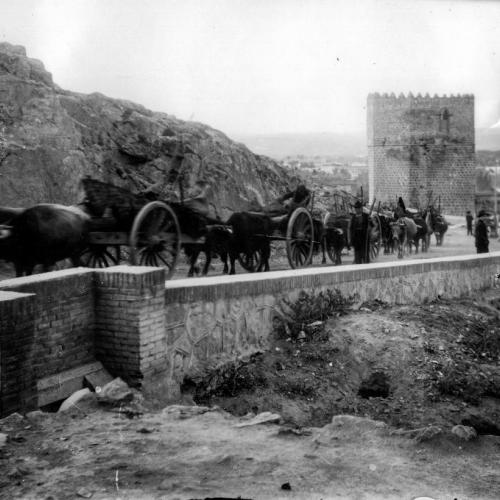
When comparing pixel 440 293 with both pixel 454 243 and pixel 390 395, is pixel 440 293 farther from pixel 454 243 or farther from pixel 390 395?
pixel 454 243

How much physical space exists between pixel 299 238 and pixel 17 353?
9627mm

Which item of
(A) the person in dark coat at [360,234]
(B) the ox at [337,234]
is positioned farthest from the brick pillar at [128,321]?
(B) the ox at [337,234]

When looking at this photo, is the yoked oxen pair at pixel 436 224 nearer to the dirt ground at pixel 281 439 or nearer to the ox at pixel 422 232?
the ox at pixel 422 232

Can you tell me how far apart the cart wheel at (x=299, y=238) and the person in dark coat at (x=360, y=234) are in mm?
1808

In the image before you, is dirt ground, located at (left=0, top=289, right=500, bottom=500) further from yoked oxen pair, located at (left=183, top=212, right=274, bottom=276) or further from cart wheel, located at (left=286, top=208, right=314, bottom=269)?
cart wheel, located at (left=286, top=208, right=314, bottom=269)

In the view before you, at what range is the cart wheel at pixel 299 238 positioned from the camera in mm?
14156

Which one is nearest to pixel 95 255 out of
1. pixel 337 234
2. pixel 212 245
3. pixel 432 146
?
pixel 212 245

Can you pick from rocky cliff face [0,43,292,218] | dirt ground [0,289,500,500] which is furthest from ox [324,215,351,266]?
dirt ground [0,289,500,500]

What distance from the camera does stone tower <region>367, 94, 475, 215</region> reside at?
48.2 meters

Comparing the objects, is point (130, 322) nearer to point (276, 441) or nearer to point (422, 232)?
point (276, 441)

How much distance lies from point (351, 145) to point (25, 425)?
179 m

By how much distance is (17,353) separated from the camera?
5.43 m

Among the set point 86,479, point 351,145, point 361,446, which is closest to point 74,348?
point 86,479

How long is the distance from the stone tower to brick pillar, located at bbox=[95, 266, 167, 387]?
1701 inches
